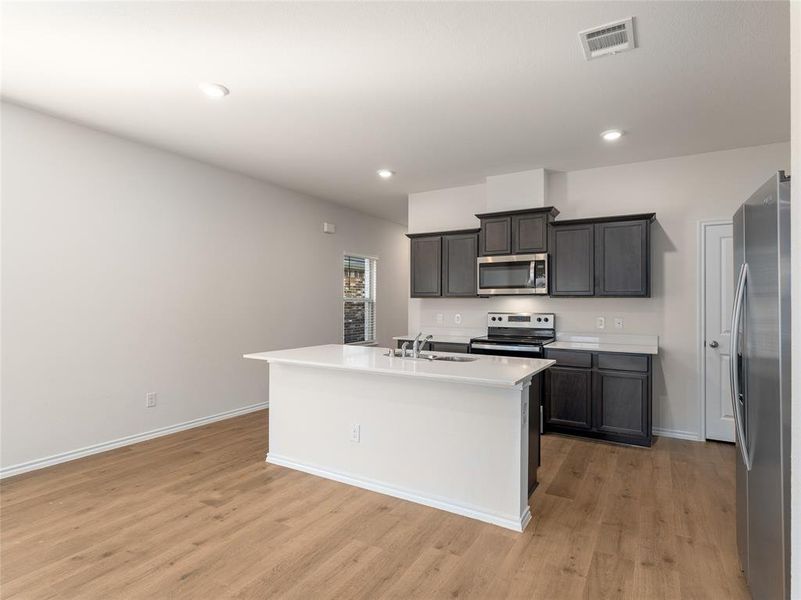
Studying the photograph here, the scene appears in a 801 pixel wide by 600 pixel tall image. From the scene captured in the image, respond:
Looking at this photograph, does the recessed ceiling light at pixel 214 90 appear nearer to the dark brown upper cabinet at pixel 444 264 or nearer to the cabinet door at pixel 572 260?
the dark brown upper cabinet at pixel 444 264

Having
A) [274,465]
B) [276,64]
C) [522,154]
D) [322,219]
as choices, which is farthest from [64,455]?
[522,154]

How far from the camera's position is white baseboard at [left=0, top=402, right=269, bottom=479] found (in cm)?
327

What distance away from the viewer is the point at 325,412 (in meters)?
3.31

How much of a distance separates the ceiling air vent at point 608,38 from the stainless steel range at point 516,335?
2.57 metres

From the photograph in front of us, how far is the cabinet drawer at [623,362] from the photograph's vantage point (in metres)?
3.92

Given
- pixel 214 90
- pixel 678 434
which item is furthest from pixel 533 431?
pixel 214 90

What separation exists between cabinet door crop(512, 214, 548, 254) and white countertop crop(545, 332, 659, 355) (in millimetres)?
970

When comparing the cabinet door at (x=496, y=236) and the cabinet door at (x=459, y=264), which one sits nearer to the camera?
the cabinet door at (x=496, y=236)

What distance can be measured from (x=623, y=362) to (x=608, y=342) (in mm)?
532

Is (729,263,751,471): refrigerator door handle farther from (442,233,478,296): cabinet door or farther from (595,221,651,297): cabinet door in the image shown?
(442,233,478,296): cabinet door

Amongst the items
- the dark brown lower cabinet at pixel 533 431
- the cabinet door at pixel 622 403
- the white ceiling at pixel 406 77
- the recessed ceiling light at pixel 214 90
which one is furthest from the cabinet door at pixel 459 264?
the recessed ceiling light at pixel 214 90

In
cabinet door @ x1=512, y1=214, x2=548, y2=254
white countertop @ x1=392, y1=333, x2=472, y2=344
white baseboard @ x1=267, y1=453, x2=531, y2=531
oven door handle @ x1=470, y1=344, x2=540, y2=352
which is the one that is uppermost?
cabinet door @ x1=512, y1=214, x2=548, y2=254

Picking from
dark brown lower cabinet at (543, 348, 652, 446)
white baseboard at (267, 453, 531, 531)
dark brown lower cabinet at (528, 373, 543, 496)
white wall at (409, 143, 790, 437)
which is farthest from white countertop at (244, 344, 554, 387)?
white wall at (409, 143, 790, 437)

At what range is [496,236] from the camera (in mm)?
4770
